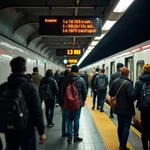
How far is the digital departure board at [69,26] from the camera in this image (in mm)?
6938

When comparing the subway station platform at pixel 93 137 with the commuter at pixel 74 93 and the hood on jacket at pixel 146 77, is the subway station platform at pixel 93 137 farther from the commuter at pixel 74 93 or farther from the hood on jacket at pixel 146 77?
the hood on jacket at pixel 146 77

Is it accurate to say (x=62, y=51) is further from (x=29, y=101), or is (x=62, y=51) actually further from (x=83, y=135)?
(x=29, y=101)

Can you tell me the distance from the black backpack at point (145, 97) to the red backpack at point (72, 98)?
1.32m

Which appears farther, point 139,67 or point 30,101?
point 139,67

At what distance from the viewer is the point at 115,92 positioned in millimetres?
4680

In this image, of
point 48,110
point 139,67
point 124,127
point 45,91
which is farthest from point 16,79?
point 139,67

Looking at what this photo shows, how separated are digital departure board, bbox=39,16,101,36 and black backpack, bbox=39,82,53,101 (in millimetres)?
1381

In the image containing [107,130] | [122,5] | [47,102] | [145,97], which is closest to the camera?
[145,97]

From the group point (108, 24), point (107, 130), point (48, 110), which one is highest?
point (108, 24)

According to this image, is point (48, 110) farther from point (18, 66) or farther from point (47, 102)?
point (18, 66)

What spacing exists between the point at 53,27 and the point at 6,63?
177cm

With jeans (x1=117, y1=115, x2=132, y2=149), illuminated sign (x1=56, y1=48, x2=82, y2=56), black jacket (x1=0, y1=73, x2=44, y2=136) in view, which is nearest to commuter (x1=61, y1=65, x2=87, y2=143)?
jeans (x1=117, y1=115, x2=132, y2=149)

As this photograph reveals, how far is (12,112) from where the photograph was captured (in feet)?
8.34

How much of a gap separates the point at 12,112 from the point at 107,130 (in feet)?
13.6
